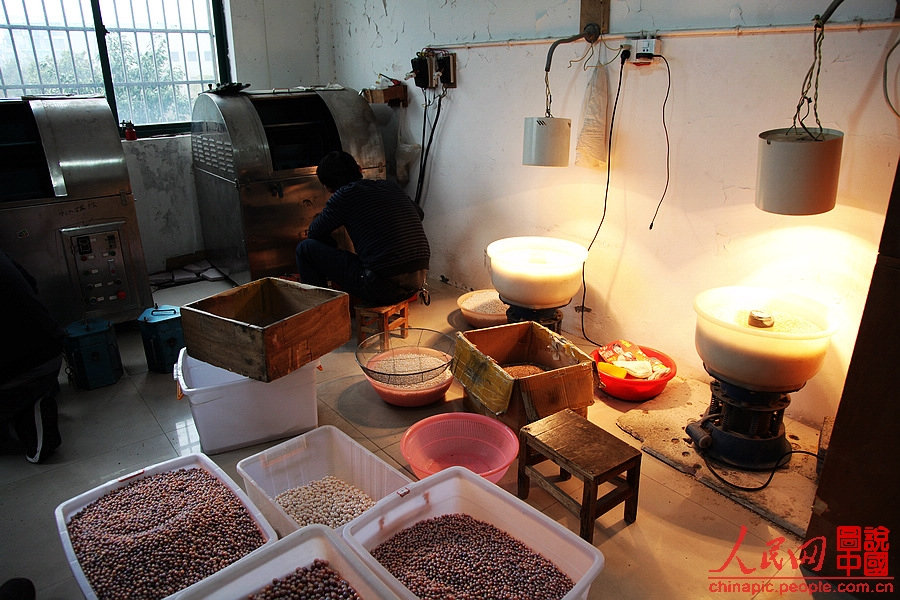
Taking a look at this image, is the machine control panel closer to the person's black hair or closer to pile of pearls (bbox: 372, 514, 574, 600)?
the person's black hair

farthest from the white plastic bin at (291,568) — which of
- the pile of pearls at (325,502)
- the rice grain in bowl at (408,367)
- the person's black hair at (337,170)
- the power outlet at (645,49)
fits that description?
the power outlet at (645,49)

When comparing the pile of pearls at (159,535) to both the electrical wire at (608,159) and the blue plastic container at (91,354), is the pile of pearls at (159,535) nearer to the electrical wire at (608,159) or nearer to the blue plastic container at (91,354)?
the blue plastic container at (91,354)

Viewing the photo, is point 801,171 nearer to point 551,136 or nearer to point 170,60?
point 551,136

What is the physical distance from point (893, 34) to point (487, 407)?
211 centimetres

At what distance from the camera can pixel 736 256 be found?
2879 mm

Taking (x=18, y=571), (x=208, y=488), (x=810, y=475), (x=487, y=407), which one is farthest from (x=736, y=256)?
(x=18, y=571)

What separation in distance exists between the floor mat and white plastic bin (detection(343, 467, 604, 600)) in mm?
960

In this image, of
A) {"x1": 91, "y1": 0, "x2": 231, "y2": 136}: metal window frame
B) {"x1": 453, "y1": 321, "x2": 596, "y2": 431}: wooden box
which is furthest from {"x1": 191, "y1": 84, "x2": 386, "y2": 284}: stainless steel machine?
{"x1": 453, "y1": 321, "x2": 596, "y2": 431}: wooden box

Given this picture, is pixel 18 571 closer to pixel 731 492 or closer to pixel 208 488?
pixel 208 488

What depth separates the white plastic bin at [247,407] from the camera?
2492mm

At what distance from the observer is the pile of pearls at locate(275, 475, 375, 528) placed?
2158 millimetres

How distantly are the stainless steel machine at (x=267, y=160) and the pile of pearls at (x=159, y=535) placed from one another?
7.68 ft

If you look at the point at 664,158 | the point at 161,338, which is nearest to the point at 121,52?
the point at 161,338

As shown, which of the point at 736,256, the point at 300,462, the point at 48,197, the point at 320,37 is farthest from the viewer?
the point at 320,37
